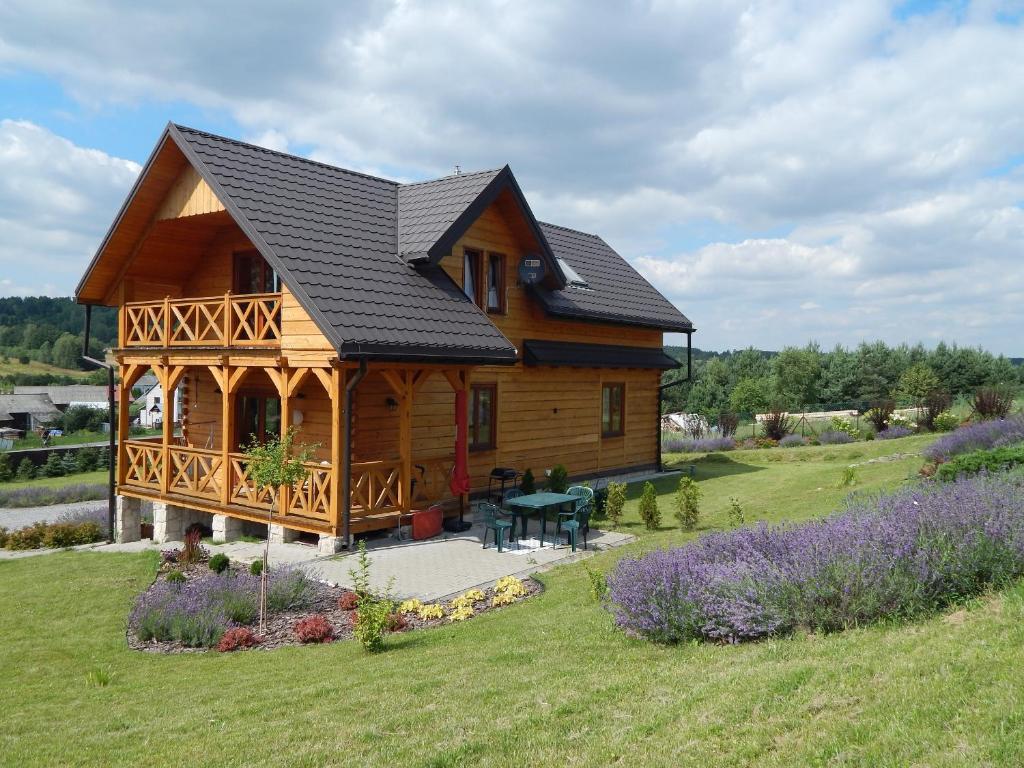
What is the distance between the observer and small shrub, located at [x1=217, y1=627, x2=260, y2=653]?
8.40 m

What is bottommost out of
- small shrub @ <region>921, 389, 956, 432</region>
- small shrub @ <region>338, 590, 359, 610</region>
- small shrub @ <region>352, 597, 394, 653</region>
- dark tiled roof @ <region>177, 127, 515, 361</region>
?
small shrub @ <region>338, 590, 359, 610</region>

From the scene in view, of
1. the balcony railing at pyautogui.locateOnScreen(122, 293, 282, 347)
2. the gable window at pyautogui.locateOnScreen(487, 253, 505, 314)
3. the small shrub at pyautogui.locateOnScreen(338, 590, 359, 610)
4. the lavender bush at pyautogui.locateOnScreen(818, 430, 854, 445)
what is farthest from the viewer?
the lavender bush at pyautogui.locateOnScreen(818, 430, 854, 445)

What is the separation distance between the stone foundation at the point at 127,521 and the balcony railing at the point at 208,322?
11.4 ft

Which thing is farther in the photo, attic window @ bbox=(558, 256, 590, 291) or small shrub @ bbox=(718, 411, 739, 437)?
small shrub @ bbox=(718, 411, 739, 437)

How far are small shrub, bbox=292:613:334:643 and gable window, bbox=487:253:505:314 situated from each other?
29.6 ft

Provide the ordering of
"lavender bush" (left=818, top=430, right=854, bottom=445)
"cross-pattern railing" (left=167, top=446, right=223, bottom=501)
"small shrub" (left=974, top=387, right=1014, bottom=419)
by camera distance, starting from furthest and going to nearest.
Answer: "lavender bush" (left=818, top=430, right=854, bottom=445) → "small shrub" (left=974, top=387, right=1014, bottom=419) → "cross-pattern railing" (left=167, top=446, right=223, bottom=501)

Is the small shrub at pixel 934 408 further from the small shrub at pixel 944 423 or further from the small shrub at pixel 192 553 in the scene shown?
the small shrub at pixel 192 553

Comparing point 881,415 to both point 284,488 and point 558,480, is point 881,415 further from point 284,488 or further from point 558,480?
point 284,488

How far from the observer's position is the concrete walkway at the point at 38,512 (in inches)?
973

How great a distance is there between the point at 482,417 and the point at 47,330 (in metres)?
134

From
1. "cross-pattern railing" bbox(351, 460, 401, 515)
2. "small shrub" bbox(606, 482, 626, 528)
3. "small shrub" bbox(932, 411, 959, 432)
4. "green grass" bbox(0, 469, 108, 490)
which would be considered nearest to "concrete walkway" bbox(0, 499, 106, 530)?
"green grass" bbox(0, 469, 108, 490)

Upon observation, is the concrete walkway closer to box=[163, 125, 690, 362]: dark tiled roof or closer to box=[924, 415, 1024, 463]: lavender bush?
box=[163, 125, 690, 362]: dark tiled roof

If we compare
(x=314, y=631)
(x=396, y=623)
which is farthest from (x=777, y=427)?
(x=314, y=631)

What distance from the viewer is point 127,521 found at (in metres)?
16.7
